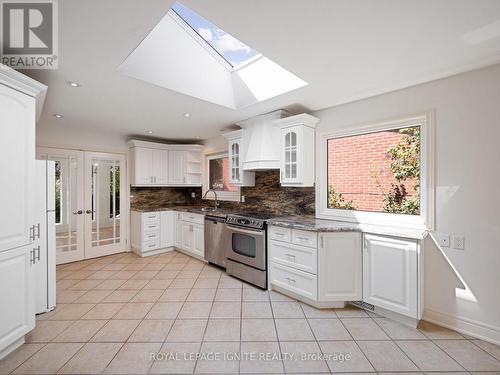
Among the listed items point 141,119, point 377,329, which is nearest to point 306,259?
point 377,329

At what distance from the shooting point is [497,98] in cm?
193

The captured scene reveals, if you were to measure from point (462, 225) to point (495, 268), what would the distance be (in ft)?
1.31

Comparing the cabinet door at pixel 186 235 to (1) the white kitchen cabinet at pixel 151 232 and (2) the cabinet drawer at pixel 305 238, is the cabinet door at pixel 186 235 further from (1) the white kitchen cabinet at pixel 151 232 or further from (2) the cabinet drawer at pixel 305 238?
(2) the cabinet drawer at pixel 305 238

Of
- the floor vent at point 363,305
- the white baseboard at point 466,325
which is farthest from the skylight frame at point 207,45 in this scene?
the white baseboard at point 466,325

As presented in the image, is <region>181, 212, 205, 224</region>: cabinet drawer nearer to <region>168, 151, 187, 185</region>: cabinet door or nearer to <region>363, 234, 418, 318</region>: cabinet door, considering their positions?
<region>168, 151, 187, 185</region>: cabinet door

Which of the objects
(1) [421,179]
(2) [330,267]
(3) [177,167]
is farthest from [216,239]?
(1) [421,179]

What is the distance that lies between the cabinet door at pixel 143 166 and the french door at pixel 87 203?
1.11 feet

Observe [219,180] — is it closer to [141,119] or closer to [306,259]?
[141,119]

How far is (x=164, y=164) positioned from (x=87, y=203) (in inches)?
60.4

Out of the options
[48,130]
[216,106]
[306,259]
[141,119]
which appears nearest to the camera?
[306,259]

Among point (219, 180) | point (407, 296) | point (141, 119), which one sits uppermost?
point (141, 119)

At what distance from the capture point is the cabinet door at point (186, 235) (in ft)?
13.9

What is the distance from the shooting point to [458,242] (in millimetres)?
2094

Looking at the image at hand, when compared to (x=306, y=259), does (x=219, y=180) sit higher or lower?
higher
